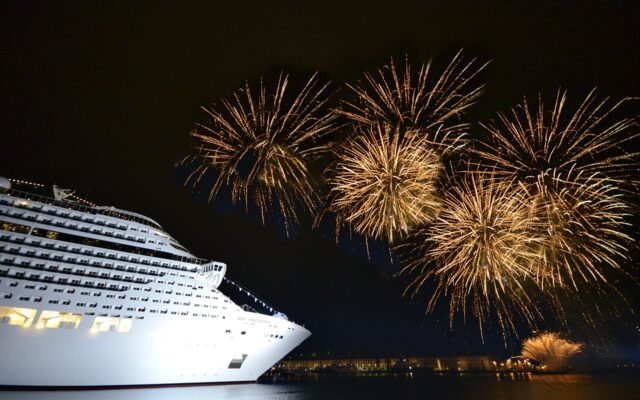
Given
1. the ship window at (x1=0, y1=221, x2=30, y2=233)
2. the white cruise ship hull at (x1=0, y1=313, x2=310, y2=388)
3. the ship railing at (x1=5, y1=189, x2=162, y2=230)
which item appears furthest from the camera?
the ship railing at (x1=5, y1=189, x2=162, y2=230)

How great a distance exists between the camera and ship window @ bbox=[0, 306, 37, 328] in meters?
27.4

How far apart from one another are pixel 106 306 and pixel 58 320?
3290 millimetres

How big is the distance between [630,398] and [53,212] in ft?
164

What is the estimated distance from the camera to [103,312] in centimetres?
3103

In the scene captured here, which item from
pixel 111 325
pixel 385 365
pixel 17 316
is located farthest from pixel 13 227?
pixel 385 365

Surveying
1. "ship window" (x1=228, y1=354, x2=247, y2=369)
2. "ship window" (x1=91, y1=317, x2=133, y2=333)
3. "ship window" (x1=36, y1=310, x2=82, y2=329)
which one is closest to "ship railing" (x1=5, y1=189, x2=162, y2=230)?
"ship window" (x1=36, y1=310, x2=82, y2=329)

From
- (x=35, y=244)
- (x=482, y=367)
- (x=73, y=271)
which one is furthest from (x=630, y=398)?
(x=482, y=367)

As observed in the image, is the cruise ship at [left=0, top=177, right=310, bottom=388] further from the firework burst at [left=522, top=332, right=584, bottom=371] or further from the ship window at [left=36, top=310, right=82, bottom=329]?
the firework burst at [left=522, top=332, right=584, bottom=371]

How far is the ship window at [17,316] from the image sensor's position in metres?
27.4

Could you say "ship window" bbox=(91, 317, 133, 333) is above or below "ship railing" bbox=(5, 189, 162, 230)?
below

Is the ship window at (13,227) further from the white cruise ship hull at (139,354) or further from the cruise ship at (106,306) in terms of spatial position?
the white cruise ship hull at (139,354)

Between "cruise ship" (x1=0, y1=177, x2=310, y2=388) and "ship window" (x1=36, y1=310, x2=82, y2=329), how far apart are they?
0.07 meters

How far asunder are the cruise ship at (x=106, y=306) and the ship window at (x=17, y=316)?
58 millimetres

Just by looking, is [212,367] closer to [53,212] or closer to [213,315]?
[213,315]
